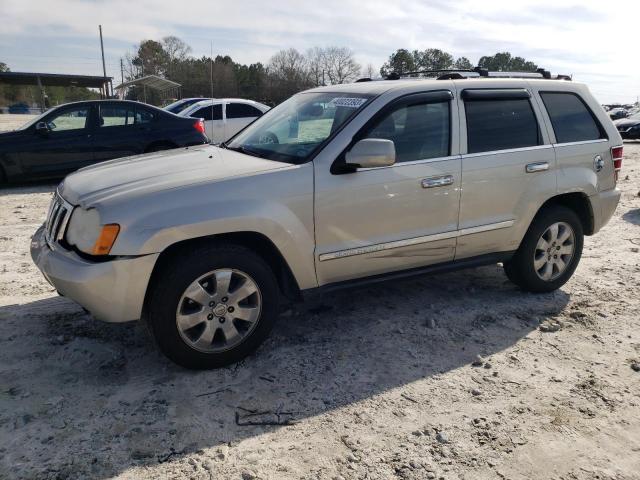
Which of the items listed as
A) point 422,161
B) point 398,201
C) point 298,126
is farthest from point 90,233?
point 422,161

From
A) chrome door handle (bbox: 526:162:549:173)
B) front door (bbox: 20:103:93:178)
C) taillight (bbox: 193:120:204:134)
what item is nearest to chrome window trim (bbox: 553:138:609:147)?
chrome door handle (bbox: 526:162:549:173)

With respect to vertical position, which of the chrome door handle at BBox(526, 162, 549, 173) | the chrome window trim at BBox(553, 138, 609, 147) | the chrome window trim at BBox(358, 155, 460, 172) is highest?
the chrome window trim at BBox(553, 138, 609, 147)

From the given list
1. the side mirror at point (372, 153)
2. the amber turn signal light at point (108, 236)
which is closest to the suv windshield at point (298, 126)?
the side mirror at point (372, 153)

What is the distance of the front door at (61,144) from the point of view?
9.10m

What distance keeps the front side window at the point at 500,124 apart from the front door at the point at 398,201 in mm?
213

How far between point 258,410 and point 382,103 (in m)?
2.23

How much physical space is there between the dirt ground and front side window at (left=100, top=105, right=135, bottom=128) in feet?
18.5

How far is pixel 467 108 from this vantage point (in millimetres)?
4027

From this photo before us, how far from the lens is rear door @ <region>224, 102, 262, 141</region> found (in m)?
13.7

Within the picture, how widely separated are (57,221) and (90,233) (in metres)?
0.55

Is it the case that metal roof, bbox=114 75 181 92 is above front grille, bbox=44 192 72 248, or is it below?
above

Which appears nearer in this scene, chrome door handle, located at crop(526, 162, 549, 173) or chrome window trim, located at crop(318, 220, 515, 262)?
chrome window trim, located at crop(318, 220, 515, 262)

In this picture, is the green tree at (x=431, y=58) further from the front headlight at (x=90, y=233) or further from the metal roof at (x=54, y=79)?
the front headlight at (x=90, y=233)

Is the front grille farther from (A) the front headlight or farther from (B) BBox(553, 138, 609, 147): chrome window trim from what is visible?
(B) BBox(553, 138, 609, 147): chrome window trim
